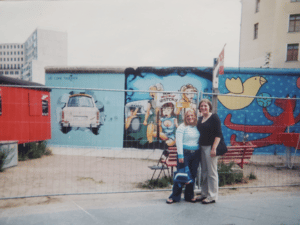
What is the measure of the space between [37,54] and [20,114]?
2538 inches

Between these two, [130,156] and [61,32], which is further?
[61,32]

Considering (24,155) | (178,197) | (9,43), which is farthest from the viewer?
(9,43)

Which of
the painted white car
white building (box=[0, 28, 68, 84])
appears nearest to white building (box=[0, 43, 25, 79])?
white building (box=[0, 28, 68, 84])

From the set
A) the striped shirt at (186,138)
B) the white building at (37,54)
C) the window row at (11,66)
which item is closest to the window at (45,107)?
the striped shirt at (186,138)

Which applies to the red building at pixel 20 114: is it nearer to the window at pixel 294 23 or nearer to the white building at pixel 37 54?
the white building at pixel 37 54

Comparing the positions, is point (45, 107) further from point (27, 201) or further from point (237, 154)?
point (237, 154)

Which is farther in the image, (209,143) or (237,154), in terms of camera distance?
(237,154)

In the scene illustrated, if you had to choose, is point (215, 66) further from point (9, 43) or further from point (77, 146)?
point (9, 43)

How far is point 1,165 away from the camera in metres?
5.59

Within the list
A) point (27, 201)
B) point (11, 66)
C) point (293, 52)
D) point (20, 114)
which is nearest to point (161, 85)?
point (20, 114)

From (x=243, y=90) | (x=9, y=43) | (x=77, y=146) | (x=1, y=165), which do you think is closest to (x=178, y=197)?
(x=77, y=146)

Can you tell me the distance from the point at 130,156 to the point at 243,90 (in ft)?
19.6

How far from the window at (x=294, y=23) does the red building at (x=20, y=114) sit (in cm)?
2778

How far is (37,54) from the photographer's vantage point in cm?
6169
